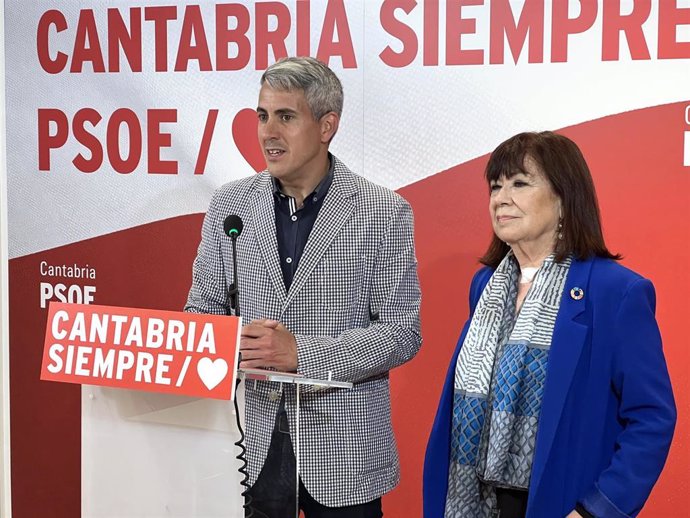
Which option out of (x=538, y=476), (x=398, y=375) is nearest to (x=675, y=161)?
(x=398, y=375)

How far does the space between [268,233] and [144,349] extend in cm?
64

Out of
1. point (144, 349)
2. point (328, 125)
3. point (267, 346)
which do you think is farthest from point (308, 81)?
point (144, 349)

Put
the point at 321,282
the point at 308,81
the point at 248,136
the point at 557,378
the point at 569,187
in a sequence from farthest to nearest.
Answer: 1. the point at 248,136
2. the point at 308,81
3. the point at 321,282
4. the point at 569,187
5. the point at 557,378

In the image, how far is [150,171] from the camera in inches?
158

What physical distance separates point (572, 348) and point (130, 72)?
2.47 meters

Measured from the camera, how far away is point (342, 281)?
2582 millimetres

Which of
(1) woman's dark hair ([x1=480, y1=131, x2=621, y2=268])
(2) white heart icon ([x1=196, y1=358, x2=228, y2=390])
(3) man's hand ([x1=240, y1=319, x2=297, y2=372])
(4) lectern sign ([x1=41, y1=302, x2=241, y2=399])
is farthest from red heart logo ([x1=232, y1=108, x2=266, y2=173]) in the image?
(2) white heart icon ([x1=196, y1=358, x2=228, y2=390])

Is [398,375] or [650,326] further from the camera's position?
[398,375]

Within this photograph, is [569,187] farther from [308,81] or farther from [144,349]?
[144,349]

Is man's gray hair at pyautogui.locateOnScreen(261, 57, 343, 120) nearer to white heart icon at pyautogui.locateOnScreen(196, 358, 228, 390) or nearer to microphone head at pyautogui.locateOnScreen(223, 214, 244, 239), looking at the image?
microphone head at pyautogui.locateOnScreen(223, 214, 244, 239)

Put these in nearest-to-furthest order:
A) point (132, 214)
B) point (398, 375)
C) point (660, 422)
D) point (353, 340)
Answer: point (660, 422) < point (353, 340) < point (398, 375) < point (132, 214)

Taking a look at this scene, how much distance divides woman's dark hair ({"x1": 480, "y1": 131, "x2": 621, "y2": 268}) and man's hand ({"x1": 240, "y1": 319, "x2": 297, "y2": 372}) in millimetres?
634

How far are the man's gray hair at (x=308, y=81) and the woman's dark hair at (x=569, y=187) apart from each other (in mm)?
610

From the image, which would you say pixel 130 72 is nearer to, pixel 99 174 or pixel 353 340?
pixel 99 174
